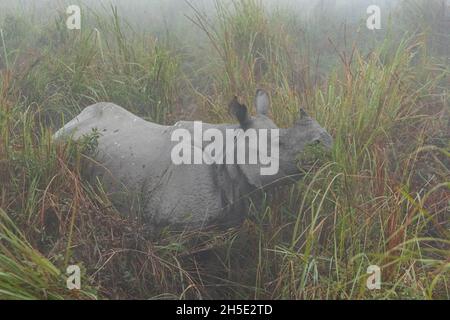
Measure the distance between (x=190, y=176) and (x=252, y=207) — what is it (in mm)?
366

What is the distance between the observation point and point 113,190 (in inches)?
119

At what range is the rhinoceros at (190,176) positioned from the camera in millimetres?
2838

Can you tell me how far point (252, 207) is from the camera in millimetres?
2975

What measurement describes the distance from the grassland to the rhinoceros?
9cm

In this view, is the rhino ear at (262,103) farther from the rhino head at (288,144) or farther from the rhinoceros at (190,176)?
the rhino head at (288,144)

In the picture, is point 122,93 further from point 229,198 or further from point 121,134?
point 229,198

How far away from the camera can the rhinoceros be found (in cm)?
284

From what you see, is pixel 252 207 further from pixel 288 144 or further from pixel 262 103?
pixel 262 103

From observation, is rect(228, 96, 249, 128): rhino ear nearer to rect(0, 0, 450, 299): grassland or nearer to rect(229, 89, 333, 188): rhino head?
rect(229, 89, 333, 188): rhino head

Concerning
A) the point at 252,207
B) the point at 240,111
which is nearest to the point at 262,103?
the point at 240,111

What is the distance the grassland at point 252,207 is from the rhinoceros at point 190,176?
3.5 inches

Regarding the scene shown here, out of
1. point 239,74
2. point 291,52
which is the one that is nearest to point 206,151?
point 239,74

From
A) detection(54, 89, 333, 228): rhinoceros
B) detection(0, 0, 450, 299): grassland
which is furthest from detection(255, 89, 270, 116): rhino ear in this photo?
detection(0, 0, 450, 299): grassland
